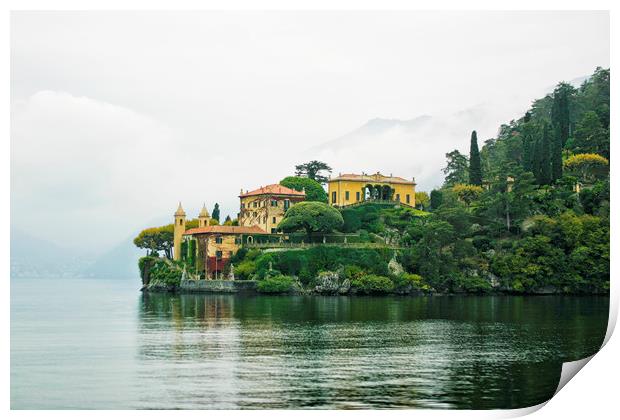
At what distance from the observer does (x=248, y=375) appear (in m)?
27.7

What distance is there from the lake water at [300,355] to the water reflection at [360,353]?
0.05m

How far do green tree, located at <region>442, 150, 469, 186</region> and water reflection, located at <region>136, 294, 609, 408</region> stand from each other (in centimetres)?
→ 3131

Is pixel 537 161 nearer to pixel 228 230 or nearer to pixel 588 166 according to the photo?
pixel 588 166

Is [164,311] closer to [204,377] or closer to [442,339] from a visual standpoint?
[442,339]

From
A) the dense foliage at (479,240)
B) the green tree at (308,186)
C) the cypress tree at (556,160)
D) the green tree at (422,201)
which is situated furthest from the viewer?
the green tree at (422,201)

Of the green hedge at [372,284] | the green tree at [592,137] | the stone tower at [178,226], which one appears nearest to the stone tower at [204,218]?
the stone tower at [178,226]

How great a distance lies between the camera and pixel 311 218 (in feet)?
212

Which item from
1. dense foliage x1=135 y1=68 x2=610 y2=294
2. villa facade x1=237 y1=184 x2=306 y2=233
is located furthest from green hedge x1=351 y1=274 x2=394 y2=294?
villa facade x1=237 y1=184 x2=306 y2=233

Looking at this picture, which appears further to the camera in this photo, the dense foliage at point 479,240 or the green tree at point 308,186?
the green tree at point 308,186

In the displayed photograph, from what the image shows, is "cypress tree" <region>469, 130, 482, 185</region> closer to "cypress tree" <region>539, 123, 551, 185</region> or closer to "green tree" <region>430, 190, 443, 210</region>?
"green tree" <region>430, 190, 443, 210</region>

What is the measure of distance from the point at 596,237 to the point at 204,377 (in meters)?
37.4

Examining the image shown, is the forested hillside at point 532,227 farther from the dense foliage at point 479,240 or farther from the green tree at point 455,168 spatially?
the green tree at point 455,168

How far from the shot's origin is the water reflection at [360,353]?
991 inches

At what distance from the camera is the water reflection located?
82.6ft
